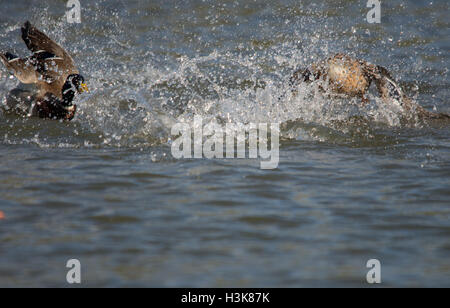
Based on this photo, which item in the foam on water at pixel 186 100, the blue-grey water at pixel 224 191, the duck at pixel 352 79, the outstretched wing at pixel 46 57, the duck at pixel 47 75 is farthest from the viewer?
the outstretched wing at pixel 46 57

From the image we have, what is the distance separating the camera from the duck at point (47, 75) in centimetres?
712

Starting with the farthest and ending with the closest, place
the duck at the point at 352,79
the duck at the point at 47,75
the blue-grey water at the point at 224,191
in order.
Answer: the duck at the point at 352,79, the duck at the point at 47,75, the blue-grey water at the point at 224,191

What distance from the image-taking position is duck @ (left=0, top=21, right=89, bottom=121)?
712 cm

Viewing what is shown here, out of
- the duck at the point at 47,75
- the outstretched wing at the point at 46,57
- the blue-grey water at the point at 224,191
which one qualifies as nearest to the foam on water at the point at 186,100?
the blue-grey water at the point at 224,191

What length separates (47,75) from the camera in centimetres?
770

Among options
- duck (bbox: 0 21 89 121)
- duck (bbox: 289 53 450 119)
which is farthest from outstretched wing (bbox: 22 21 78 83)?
duck (bbox: 289 53 450 119)

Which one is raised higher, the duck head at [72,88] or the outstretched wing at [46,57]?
the outstretched wing at [46,57]

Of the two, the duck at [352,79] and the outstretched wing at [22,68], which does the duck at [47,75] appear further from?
the duck at [352,79]

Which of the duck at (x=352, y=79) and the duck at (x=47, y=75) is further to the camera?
the duck at (x=352, y=79)

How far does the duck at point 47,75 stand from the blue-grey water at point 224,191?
0.56 ft

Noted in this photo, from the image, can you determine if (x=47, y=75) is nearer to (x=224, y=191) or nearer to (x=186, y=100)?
(x=186, y=100)

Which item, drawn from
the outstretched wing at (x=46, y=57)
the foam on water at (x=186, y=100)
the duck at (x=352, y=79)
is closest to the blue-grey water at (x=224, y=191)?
the foam on water at (x=186, y=100)

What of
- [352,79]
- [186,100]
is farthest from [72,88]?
[352,79]

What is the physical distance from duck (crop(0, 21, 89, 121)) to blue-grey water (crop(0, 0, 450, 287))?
0.56ft
